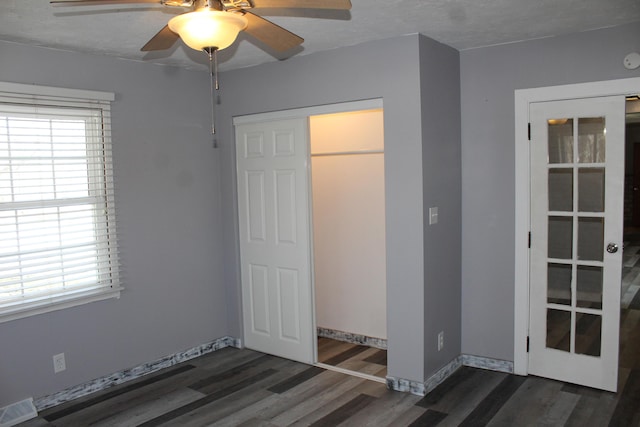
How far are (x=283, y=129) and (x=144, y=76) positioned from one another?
3.67 feet

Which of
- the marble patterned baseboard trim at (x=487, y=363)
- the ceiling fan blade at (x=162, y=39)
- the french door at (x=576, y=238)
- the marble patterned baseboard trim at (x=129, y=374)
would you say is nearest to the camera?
the ceiling fan blade at (x=162, y=39)

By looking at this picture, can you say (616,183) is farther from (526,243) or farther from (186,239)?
(186,239)

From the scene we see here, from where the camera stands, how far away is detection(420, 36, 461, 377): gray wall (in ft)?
11.4

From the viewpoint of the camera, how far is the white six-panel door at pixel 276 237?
4.05 meters

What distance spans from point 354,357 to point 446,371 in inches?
31.9

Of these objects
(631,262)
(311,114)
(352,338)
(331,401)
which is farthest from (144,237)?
(631,262)

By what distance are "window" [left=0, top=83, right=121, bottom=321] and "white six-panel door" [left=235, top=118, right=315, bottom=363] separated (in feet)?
3.58

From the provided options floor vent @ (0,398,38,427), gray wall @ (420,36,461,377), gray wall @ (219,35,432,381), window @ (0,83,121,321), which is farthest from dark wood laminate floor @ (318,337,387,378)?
floor vent @ (0,398,38,427)

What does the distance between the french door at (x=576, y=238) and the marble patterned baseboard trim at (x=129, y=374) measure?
2522 millimetres

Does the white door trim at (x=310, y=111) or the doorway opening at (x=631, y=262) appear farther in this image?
the doorway opening at (x=631, y=262)

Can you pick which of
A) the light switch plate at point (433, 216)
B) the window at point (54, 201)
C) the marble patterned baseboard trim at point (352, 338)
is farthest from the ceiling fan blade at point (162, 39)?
the marble patterned baseboard trim at point (352, 338)

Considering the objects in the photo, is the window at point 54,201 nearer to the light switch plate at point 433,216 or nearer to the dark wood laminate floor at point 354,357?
the dark wood laminate floor at point 354,357

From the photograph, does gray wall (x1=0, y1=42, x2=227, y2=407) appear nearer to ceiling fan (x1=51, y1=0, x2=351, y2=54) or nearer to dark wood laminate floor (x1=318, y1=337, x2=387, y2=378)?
dark wood laminate floor (x1=318, y1=337, x2=387, y2=378)

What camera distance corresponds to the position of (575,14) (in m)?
3.02
